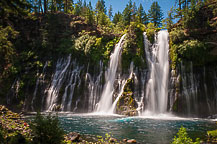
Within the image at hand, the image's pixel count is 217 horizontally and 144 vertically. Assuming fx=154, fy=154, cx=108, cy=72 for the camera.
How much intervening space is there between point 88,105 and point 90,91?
2.16 m

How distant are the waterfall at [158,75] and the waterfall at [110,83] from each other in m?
4.74

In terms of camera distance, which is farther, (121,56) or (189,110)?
(121,56)

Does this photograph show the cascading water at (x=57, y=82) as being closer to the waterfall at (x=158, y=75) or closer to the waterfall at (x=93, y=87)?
the waterfall at (x=93, y=87)

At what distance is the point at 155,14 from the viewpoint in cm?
5062

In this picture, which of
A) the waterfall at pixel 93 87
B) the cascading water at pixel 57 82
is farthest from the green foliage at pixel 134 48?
the cascading water at pixel 57 82

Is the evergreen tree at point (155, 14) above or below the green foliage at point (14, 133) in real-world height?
above

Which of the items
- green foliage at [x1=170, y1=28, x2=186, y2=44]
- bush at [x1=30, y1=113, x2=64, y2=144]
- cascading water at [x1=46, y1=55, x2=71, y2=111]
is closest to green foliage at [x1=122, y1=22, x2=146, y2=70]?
green foliage at [x1=170, y1=28, x2=186, y2=44]

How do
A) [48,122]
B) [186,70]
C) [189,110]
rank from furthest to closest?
1. [186,70]
2. [189,110]
3. [48,122]

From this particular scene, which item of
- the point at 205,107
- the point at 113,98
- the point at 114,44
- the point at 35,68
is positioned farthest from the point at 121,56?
the point at 35,68

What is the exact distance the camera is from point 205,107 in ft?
62.5

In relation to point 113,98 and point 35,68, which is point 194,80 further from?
point 35,68

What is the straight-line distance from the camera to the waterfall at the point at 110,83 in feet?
71.1

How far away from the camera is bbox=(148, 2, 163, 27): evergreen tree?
5044 centimetres

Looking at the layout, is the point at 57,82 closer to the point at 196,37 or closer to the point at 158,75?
the point at 158,75
